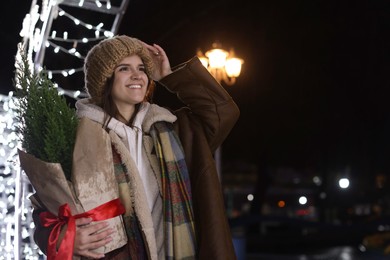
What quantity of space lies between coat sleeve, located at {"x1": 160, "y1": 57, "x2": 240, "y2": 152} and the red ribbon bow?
0.65 metres

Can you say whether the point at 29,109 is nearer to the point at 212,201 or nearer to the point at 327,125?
the point at 212,201

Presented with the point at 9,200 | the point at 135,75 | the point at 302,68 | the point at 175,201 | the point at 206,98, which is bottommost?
the point at 175,201

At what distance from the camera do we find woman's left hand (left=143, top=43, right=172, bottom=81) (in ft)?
11.5

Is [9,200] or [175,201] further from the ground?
[9,200]

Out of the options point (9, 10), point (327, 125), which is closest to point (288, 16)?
point (327, 125)

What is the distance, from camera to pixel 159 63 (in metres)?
3.53

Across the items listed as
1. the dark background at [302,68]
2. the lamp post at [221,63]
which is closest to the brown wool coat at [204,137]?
the lamp post at [221,63]

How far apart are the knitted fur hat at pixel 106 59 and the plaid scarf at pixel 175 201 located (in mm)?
313

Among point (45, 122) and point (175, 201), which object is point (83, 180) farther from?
point (175, 201)

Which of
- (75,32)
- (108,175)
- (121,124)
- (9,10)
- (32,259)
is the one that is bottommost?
(32,259)

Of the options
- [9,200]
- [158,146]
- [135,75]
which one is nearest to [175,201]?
[158,146]

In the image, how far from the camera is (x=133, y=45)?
3.32 meters

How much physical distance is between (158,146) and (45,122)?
564 millimetres

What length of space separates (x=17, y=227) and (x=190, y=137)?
1.73 m
